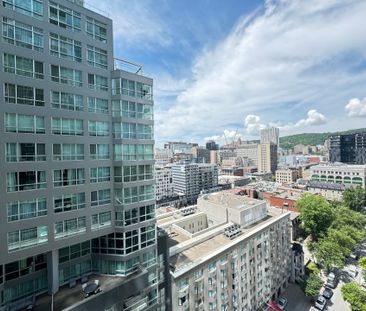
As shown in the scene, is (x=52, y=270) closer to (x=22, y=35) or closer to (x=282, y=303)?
(x=22, y=35)

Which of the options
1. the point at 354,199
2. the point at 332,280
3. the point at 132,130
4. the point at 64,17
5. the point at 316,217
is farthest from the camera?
the point at 354,199

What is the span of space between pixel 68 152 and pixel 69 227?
23.8 feet

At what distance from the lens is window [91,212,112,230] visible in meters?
22.5

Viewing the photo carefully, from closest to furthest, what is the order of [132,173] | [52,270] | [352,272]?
[52,270] < [132,173] < [352,272]

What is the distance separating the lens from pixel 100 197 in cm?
2314

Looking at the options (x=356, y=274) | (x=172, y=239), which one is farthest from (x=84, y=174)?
(x=356, y=274)

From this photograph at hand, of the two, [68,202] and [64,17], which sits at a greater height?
[64,17]

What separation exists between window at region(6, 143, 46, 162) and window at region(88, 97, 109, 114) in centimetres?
604

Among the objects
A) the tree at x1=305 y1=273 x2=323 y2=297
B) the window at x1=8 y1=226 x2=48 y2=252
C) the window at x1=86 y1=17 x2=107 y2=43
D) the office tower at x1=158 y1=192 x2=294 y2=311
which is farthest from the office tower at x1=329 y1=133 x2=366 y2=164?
the window at x1=8 y1=226 x2=48 y2=252

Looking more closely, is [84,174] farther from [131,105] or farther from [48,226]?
[131,105]

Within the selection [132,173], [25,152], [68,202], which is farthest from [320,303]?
[25,152]

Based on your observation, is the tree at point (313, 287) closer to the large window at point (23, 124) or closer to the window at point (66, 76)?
the large window at point (23, 124)

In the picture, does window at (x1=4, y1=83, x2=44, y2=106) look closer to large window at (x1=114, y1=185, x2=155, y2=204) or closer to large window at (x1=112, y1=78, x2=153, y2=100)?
large window at (x1=112, y1=78, x2=153, y2=100)

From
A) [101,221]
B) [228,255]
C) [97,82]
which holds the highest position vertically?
[97,82]
